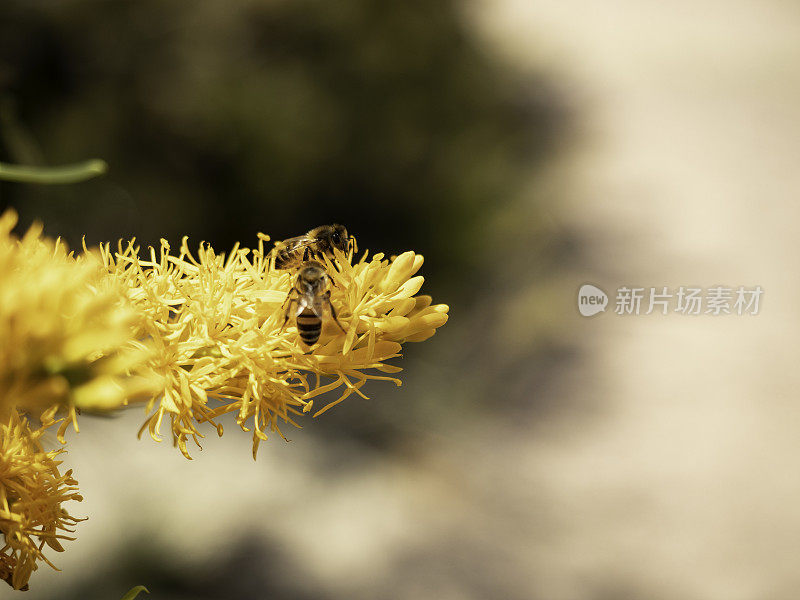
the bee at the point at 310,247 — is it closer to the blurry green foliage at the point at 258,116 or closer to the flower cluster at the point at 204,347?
the flower cluster at the point at 204,347

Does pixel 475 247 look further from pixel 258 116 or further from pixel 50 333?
pixel 50 333

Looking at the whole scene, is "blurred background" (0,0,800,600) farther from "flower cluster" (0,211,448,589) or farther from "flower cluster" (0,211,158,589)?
"flower cluster" (0,211,158,589)

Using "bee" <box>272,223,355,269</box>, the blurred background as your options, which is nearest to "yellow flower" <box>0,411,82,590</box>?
"bee" <box>272,223,355,269</box>

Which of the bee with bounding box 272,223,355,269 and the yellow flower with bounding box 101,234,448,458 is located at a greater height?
the bee with bounding box 272,223,355,269

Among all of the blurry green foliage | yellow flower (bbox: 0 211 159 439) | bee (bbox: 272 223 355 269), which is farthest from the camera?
the blurry green foliage

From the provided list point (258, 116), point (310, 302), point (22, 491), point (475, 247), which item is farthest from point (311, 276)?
point (475, 247)

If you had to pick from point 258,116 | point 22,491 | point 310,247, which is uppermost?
point 258,116
